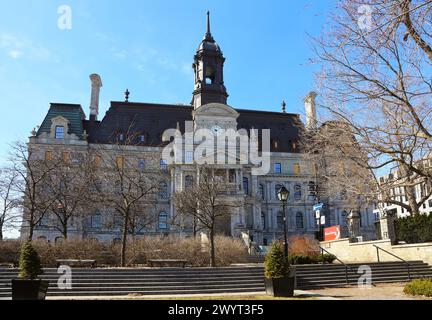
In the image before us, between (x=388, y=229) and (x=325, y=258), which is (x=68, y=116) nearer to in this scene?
(x=325, y=258)

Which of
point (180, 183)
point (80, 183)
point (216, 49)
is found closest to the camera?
point (80, 183)

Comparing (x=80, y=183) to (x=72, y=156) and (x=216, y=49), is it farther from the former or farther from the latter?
(x=216, y=49)

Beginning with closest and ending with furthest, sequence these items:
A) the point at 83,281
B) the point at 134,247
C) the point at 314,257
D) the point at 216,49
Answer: the point at 83,281
the point at 314,257
the point at 134,247
the point at 216,49

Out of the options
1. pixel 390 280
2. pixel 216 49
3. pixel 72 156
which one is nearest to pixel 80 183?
pixel 72 156

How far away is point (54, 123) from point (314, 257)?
140ft

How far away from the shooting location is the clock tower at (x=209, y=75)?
5684 cm

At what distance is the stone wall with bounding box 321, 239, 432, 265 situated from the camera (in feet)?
72.7

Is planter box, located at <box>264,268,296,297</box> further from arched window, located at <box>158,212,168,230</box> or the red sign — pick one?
arched window, located at <box>158,212,168,230</box>

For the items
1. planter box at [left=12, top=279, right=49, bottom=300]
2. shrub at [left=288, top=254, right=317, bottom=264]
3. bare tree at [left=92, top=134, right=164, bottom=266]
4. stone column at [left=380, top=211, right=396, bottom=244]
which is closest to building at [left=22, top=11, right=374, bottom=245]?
bare tree at [left=92, top=134, right=164, bottom=266]

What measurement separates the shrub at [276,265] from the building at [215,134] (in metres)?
34.1

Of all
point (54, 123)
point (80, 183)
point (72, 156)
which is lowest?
point (80, 183)

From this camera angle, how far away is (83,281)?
1675 cm

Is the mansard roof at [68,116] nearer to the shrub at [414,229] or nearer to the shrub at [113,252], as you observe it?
the shrub at [113,252]

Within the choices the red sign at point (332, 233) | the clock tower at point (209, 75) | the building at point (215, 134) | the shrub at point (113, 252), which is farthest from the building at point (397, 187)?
the clock tower at point (209, 75)
